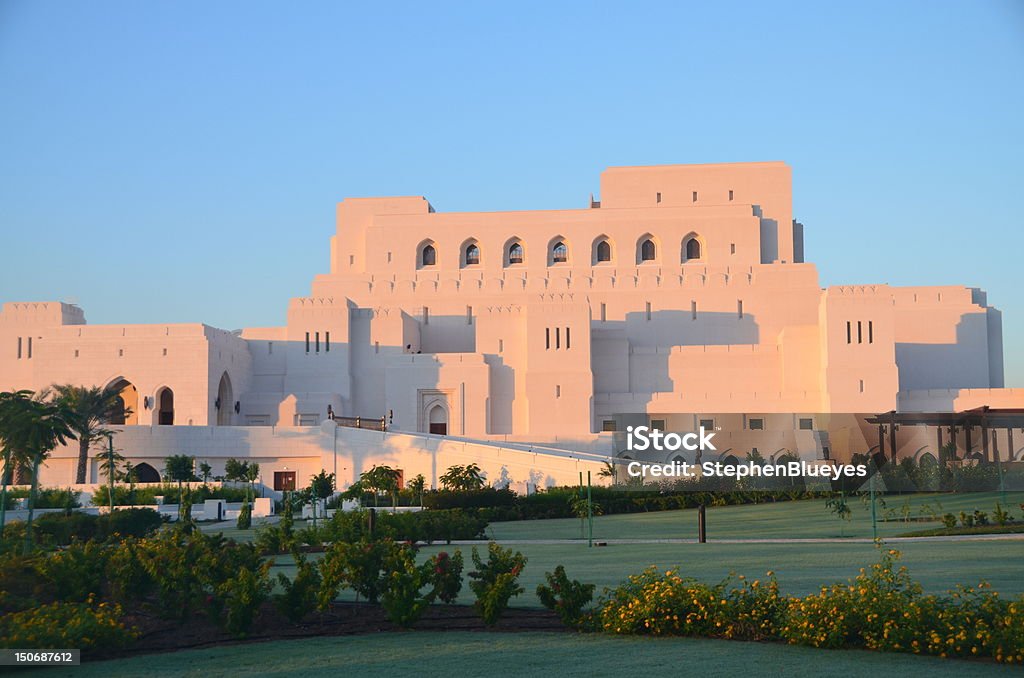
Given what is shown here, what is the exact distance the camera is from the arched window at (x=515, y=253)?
2283 inches

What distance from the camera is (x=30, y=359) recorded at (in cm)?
5128

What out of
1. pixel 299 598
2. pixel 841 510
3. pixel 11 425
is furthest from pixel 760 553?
pixel 11 425

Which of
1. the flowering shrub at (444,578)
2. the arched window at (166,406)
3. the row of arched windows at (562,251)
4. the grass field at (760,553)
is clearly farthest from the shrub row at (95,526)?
the row of arched windows at (562,251)

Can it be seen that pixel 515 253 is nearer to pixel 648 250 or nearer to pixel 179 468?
pixel 648 250

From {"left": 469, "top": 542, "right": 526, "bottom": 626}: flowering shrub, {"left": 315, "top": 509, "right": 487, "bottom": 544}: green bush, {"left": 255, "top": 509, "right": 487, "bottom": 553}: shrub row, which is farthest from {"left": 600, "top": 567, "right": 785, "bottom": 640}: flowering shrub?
{"left": 315, "top": 509, "right": 487, "bottom": 544}: green bush

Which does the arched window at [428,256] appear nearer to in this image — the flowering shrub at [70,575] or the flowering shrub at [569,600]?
the flowering shrub at [70,575]

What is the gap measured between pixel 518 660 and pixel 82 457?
35.7 metres

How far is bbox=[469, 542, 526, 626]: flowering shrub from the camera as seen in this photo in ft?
36.9

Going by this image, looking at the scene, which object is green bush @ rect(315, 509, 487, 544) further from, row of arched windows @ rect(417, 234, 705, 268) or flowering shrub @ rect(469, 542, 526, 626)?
row of arched windows @ rect(417, 234, 705, 268)

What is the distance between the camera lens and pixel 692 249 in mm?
57344

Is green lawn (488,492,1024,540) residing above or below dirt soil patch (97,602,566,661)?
above

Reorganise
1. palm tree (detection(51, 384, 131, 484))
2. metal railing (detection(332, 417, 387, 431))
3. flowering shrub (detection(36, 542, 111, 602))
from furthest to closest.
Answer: metal railing (detection(332, 417, 387, 431)), palm tree (detection(51, 384, 131, 484)), flowering shrub (detection(36, 542, 111, 602))

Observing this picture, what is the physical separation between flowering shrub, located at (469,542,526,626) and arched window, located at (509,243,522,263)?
4639 centimetres

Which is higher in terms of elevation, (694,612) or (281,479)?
(281,479)
